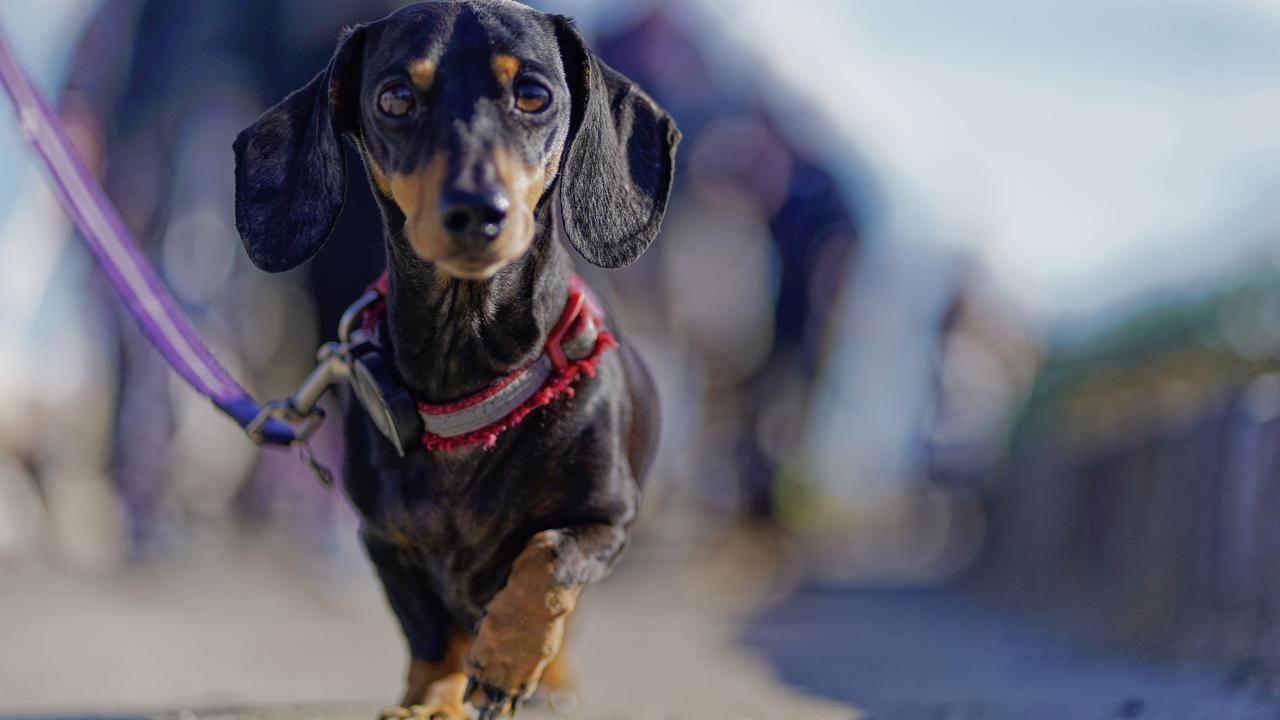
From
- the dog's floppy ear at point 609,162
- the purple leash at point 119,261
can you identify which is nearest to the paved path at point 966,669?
the dog's floppy ear at point 609,162

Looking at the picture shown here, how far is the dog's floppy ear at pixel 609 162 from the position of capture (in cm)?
274

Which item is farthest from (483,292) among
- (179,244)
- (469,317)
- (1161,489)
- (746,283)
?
(746,283)

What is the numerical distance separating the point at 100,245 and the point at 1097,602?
5039mm

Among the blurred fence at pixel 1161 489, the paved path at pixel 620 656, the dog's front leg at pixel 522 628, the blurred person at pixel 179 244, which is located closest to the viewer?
the dog's front leg at pixel 522 628

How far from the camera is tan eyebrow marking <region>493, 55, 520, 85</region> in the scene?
101 inches

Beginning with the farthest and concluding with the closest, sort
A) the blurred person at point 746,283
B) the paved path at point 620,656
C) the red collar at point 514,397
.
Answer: the blurred person at point 746,283
the paved path at point 620,656
the red collar at point 514,397

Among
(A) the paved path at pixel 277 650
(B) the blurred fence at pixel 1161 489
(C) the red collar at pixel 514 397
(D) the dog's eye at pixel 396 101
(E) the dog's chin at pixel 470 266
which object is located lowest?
(A) the paved path at pixel 277 650

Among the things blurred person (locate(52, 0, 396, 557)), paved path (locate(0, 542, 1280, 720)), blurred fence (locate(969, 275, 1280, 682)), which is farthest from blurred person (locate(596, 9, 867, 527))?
blurred person (locate(52, 0, 396, 557))

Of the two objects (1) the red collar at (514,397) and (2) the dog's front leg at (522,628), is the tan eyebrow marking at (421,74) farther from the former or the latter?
(2) the dog's front leg at (522,628)

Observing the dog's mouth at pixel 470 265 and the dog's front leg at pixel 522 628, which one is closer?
the dog's mouth at pixel 470 265

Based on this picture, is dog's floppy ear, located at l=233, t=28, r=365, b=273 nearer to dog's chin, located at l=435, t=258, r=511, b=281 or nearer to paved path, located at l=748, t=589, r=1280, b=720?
dog's chin, located at l=435, t=258, r=511, b=281

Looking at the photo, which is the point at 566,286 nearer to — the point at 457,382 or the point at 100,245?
the point at 457,382

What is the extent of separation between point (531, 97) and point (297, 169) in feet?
1.60

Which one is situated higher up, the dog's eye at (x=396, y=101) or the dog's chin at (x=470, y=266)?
the dog's eye at (x=396, y=101)
